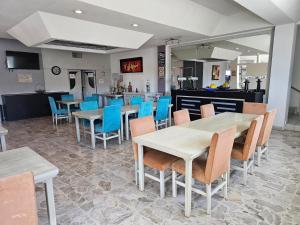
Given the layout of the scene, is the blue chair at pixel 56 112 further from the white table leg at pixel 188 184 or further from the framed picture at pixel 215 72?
the framed picture at pixel 215 72

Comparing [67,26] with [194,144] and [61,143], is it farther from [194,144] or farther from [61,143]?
[194,144]

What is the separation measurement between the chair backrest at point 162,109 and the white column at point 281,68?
8.29 ft

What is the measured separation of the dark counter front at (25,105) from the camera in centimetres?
684

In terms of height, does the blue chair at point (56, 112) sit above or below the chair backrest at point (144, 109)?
below

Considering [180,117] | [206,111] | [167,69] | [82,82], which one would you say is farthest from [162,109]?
[82,82]

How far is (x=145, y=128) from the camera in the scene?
96.0 inches

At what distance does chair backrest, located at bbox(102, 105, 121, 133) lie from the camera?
3739 millimetres

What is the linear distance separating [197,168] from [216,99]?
3.95m

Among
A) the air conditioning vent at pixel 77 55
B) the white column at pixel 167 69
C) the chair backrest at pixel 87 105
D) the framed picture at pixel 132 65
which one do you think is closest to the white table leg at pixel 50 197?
the chair backrest at pixel 87 105

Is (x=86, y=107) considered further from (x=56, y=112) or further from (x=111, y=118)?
(x=56, y=112)

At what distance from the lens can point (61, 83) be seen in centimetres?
835

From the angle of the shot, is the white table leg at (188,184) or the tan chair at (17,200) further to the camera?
the white table leg at (188,184)

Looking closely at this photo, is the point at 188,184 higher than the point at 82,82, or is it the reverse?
the point at 82,82

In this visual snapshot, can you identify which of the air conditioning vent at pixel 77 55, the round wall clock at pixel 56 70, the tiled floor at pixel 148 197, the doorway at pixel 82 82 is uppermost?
the air conditioning vent at pixel 77 55
